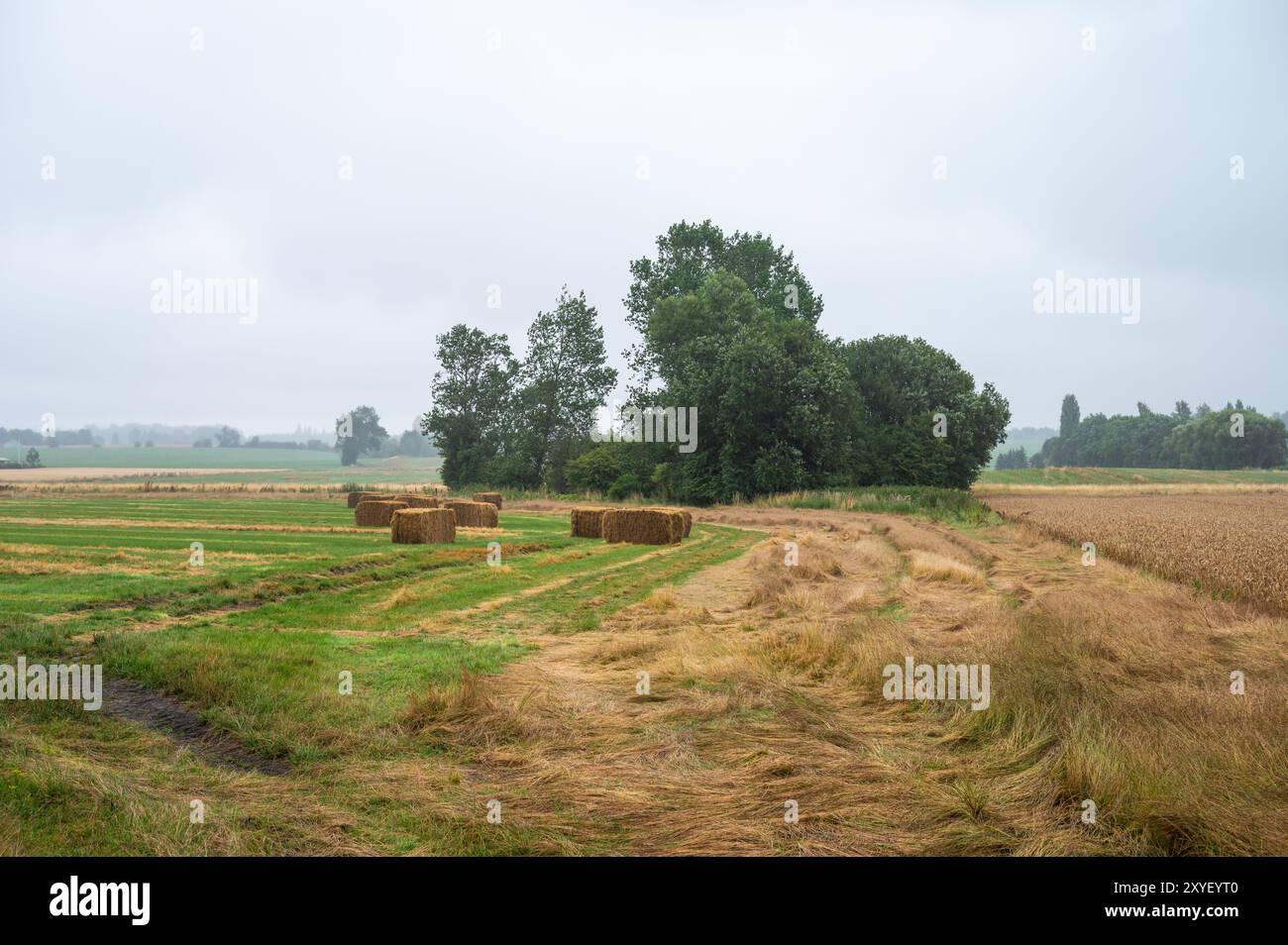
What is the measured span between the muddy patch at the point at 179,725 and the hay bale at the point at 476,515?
27277mm

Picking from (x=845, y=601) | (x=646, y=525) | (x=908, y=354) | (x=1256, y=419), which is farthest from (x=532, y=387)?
(x=1256, y=419)

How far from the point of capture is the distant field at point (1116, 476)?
101m

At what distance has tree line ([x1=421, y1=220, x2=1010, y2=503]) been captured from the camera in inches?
2172

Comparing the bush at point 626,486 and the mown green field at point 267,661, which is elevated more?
the bush at point 626,486

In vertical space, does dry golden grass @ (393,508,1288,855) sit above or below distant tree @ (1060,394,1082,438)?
below

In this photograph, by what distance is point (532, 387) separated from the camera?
7931 cm

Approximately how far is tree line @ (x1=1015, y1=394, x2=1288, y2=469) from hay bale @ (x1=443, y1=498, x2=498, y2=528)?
323 feet

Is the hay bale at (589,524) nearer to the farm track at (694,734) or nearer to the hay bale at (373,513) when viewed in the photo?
the hay bale at (373,513)

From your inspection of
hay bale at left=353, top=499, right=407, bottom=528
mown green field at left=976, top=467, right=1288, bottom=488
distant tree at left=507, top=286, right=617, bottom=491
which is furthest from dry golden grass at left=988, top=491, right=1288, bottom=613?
mown green field at left=976, top=467, right=1288, bottom=488
